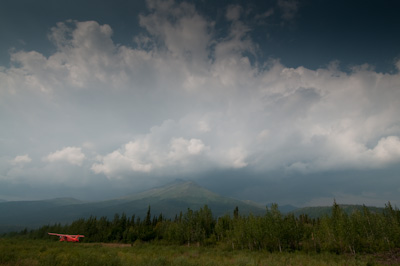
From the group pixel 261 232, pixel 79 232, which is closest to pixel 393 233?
pixel 261 232

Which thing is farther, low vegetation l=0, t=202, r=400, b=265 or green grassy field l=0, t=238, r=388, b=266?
low vegetation l=0, t=202, r=400, b=265

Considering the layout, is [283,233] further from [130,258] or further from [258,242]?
[130,258]

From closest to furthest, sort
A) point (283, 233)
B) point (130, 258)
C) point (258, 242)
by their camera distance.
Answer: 1. point (130, 258)
2. point (283, 233)
3. point (258, 242)

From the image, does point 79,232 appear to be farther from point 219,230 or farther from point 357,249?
point 357,249

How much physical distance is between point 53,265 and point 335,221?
60.4 meters

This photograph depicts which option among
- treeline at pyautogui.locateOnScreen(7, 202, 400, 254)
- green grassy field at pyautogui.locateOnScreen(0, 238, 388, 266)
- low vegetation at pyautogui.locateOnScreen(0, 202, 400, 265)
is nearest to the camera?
green grassy field at pyautogui.locateOnScreen(0, 238, 388, 266)

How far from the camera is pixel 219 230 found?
73.1 m

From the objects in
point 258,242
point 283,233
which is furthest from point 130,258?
point 258,242

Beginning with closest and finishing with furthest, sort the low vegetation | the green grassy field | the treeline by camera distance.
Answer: the green grassy field
the low vegetation
the treeline

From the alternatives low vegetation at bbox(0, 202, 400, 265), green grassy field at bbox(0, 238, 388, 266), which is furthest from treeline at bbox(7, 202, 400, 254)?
green grassy field at bbox(0, 238, 388, 266)

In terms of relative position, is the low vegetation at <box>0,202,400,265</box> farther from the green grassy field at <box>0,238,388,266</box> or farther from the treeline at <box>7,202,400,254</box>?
the green grassy field at <box>0,238,388,266</box>

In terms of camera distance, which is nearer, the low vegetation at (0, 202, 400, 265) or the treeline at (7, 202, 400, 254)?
the low vegetation at (0, 202, 400, 265)

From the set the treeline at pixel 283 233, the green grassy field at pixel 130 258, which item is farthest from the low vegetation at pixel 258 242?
the green grassy field at pixel 130 258

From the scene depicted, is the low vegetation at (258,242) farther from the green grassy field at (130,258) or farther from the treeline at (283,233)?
the green grassy field at (130,258)
